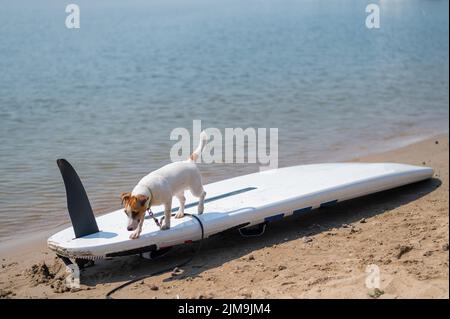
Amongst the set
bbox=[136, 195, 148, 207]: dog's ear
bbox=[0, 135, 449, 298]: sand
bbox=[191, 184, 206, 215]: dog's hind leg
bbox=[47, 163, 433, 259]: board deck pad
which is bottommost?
bbox=[0, 135, 449, 298]: sand

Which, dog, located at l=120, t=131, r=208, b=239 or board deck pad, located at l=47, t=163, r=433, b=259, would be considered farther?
board deck pad, located at l=47, t=163, r=433, b=259

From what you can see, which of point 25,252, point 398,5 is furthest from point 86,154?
point 398,5

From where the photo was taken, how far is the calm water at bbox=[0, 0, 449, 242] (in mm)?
9505

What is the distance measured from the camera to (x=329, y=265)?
553 centimetres

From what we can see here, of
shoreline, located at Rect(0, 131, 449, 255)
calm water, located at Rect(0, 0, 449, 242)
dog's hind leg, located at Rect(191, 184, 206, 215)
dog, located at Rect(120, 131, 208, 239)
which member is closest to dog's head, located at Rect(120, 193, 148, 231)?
dog, located at Rect(120, 131, 208, 239)

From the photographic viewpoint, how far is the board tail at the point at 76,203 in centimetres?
590

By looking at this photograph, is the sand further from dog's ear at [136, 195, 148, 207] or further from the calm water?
the calm water

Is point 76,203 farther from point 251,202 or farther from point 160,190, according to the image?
point 251,202

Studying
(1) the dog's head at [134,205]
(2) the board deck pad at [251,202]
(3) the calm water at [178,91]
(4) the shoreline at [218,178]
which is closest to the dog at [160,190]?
(1) the dog's head at [134,205]

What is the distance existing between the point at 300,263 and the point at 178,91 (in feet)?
33.5

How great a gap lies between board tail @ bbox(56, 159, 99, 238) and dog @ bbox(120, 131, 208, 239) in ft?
1.61

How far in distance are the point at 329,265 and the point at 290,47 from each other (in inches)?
716

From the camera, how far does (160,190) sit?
5586mm
